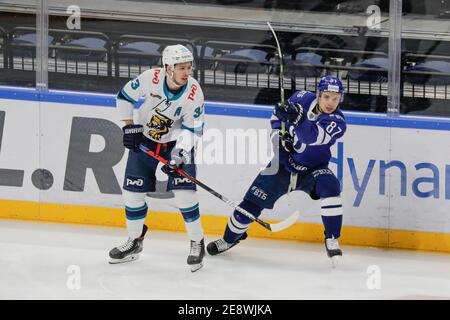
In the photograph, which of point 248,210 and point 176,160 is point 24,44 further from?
point 248,210

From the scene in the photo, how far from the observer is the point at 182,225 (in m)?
6.63

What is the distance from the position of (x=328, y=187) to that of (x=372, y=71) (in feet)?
2.92

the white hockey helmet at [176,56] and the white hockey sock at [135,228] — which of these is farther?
the white hockey sock at [135,228]

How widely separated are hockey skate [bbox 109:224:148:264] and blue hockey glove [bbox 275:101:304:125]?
1006 mm

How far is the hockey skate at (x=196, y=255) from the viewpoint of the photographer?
5.84 metres

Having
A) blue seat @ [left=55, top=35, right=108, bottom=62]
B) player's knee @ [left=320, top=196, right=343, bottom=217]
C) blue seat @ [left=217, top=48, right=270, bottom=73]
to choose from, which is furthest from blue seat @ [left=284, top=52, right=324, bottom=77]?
blue seat @ [left=55, top=35, right=108, bottom=62]

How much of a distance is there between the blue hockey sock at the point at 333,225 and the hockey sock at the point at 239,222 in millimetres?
389

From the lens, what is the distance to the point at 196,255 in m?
5.87

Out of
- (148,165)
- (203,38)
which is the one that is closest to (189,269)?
(148,165)

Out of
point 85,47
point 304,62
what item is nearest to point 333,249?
point 304,62

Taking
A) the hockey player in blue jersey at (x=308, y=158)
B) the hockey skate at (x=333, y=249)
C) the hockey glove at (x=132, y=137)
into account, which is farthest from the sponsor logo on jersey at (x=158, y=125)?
the hockey skate at (x=333, y=249)

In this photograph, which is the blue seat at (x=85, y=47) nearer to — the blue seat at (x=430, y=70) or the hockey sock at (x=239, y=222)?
the hockey sock at (x=239, y=222)

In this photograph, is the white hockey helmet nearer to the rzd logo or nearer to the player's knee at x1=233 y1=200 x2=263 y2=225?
the rzd logo
